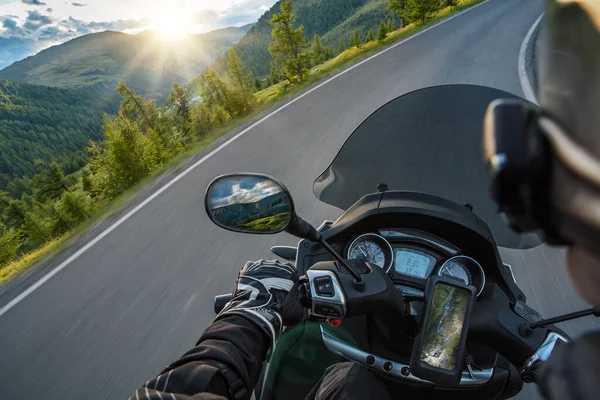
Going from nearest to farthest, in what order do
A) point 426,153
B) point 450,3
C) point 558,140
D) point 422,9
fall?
point 558,140 < point 426,153 < point 422,9 < point 450,3

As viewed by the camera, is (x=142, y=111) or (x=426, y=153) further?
(x=142, y=111)

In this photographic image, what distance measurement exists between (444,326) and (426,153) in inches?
43.9

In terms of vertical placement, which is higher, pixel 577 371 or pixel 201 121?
pixel 577 371

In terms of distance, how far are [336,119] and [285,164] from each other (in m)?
2.31

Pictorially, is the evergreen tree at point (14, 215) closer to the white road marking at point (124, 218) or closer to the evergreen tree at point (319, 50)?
the white road marking at point (124, 218)

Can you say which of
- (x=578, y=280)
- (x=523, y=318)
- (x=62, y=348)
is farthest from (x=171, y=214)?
(x=578, y=280)

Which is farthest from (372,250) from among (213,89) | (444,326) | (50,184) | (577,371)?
(50,184)

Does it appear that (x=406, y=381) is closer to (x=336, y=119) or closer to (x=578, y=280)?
(x=578, y=280)

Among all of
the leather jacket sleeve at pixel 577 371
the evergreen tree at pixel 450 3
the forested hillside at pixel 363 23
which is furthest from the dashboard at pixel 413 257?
the forested hillside at pixel 363 23

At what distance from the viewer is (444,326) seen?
3.84 ft

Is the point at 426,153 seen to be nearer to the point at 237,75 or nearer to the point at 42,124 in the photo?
the point at 237,75

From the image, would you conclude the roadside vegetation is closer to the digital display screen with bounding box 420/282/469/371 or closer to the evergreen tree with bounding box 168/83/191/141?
the evergreen tree with bounding box 168/83/191/141

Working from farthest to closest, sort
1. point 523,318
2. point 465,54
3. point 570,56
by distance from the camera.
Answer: point 465,54 → point 523,318 → point 570,56

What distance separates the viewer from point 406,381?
1397mm
